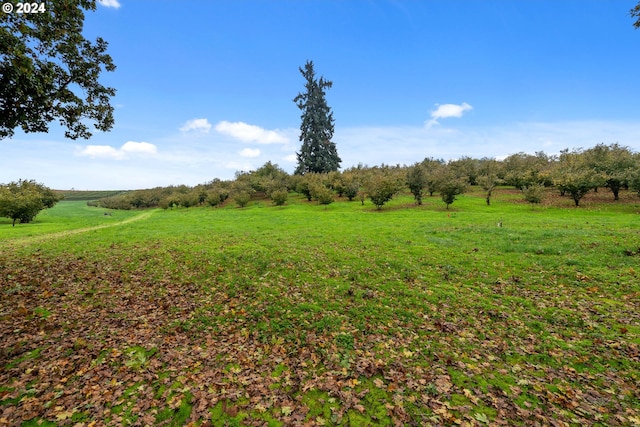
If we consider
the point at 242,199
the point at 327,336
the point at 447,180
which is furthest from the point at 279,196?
the point at 327,336

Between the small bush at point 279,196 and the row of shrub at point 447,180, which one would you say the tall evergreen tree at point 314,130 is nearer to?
the row of shrub at point 447,180

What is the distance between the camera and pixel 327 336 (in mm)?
7699

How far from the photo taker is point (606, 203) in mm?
30156

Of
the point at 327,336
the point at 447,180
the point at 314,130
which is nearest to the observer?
the point at 327,336

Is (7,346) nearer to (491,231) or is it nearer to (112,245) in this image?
(112,245)

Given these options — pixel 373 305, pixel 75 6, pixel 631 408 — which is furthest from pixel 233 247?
pixel 631 408

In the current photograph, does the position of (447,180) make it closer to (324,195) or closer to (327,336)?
(324,195)

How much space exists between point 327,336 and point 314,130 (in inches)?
2394

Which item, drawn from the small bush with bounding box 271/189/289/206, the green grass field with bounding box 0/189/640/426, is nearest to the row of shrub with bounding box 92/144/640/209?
the small bush with bounding box 271/189/289/206

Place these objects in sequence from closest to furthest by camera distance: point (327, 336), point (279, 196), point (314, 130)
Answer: point (327, 336), point (279, 196), point (314, 130)

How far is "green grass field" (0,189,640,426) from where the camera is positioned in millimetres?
5340

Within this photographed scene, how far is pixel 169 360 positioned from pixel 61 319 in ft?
14.6

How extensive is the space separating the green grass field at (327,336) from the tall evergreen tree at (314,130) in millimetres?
51030

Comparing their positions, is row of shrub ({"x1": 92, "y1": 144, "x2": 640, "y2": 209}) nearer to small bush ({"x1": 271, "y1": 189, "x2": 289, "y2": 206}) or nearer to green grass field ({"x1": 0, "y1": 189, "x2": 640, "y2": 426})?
small bush ({"x1": 271, "y1": 189, "x2": 289, "y2": 206})
